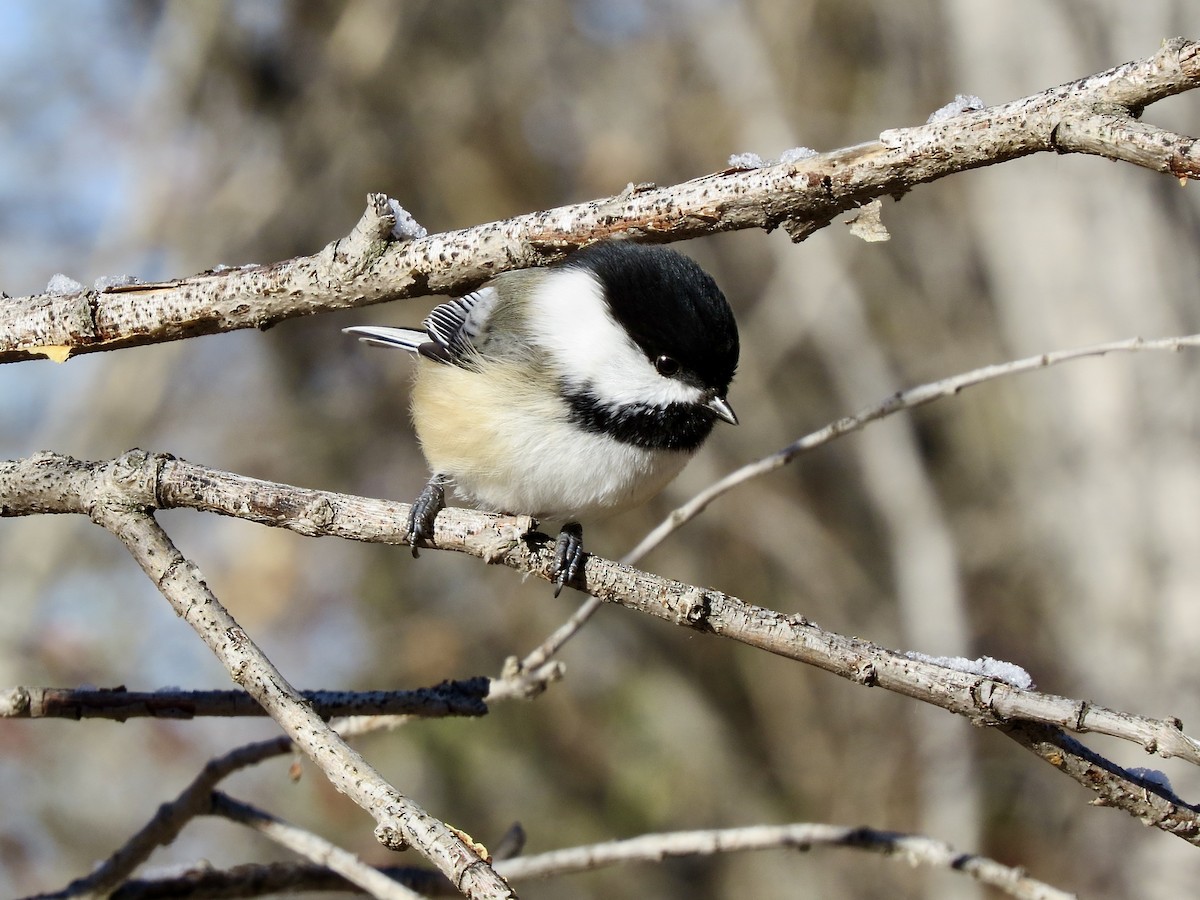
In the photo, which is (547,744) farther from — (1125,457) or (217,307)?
(217,307)

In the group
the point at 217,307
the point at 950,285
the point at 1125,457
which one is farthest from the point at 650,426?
the point at 950,285

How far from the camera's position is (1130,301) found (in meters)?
4.60

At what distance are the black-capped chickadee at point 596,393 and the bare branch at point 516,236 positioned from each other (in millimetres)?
590

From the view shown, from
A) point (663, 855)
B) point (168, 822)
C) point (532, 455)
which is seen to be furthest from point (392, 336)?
point (663, 855)

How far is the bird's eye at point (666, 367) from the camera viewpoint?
2225 millimetres

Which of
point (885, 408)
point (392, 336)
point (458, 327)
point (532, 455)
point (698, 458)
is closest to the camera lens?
point (885, 408)

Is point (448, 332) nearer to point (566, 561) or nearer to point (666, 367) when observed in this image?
point (666, 367)

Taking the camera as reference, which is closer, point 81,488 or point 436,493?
point 81,488

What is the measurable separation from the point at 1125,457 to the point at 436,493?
3.48 m

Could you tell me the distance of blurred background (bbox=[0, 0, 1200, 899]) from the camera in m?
4.70

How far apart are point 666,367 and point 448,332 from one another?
64cm

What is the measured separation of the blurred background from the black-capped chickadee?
2.91 metres

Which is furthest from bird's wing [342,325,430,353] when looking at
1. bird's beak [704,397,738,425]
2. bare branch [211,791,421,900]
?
bare branch [211,791,421,900]

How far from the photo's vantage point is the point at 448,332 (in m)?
2.61
